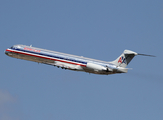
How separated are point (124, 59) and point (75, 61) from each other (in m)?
9.92

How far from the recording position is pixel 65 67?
197 ft

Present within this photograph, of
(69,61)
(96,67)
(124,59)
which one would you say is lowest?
(96,67)

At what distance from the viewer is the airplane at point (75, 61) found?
59.2m

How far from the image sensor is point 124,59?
61.9 metres

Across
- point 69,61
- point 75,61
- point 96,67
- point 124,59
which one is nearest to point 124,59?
point 124,59

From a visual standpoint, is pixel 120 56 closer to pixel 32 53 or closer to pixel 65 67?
pixel 65 67

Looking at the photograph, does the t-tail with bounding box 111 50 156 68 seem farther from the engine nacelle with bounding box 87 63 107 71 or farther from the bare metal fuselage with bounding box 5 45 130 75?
the engine nacelle with bounding box 87 63 107 71

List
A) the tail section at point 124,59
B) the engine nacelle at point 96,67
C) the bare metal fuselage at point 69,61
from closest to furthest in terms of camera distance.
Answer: the engine nacelle at point 96,67
the bare metal fuselage at point 69,61
the tail section at point 124,59

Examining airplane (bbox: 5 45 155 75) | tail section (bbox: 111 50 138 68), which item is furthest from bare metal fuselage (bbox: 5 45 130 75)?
tail section (bbox: 111 50 138 68)

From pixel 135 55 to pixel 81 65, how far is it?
1081 cm

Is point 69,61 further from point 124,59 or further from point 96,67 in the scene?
point 124,59

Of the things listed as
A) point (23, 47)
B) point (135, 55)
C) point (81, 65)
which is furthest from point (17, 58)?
point (135, 55)

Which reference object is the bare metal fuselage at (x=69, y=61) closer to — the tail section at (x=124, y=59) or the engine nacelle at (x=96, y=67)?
the engine nacelle at (x=96, y=67)


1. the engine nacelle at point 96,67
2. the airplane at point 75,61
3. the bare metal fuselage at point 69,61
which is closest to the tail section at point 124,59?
the airplane at point 75,61
